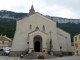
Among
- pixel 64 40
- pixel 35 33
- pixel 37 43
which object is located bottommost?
pixel 37 43

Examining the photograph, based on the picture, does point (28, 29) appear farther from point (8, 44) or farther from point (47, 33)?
point (8, 44)

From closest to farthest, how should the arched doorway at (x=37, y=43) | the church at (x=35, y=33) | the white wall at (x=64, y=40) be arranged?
the church at (x=35, y=33) → the arched doorway at (x=37, y=43) → the white wall at (x=64, y=40)

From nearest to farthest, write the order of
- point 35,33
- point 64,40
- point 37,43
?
point 35,33 < point 37,43 < point 64,40

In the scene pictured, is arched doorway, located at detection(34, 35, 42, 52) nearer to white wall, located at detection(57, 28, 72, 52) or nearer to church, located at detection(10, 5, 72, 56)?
church, located at detection(10, 5, 72, 56)

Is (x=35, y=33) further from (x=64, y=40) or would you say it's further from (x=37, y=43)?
(x=64, y=40)

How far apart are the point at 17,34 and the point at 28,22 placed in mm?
3882

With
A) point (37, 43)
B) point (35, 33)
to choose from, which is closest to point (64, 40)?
point (37, 43)

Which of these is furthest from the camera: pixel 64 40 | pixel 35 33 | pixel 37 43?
pixel 64 40

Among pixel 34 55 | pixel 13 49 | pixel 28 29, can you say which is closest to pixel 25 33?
pixel 28 29

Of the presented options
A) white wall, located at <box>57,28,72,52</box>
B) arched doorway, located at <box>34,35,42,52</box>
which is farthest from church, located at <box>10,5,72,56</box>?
white wall, located at <box>57,28,72,52</box>

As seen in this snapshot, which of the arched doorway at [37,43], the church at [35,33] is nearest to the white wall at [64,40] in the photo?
the church at [35,33]

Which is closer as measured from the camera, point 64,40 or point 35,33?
point 35,33

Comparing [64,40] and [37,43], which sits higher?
[64,40]

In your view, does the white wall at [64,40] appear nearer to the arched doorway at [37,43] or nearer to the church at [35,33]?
the church at [35,33]
